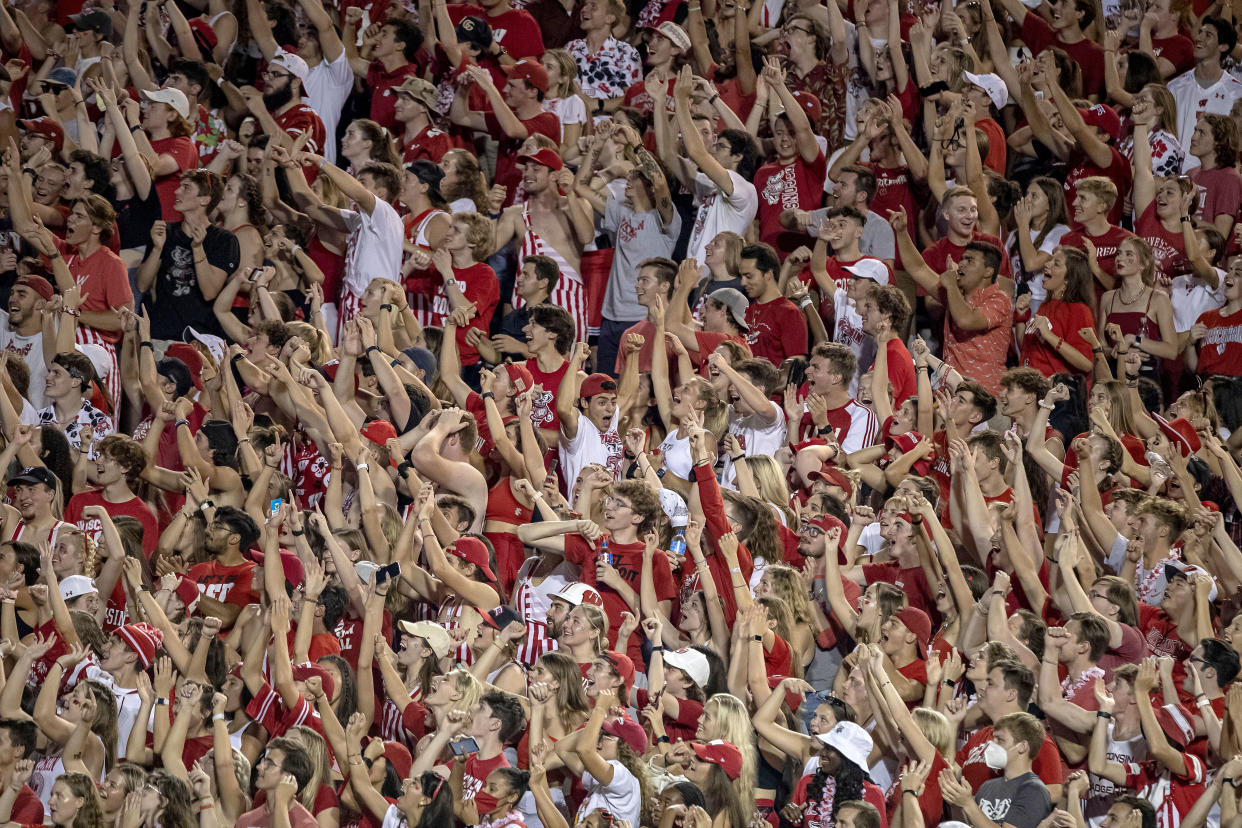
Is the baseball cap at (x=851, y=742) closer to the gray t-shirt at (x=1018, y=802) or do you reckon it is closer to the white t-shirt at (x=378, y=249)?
the gray t-shirt at (x=1018, y=802)

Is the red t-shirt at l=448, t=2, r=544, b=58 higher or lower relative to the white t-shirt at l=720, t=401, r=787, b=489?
higher

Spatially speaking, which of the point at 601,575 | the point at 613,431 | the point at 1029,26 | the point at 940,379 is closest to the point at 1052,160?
the point at 1029,26

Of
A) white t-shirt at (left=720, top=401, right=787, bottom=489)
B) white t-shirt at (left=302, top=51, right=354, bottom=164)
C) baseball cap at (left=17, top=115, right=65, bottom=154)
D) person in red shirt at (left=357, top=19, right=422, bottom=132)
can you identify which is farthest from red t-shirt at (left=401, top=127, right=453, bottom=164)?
white t-shirt at (left=720, top=401, right=787, bottom=489)

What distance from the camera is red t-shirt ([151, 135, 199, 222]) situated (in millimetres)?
11531

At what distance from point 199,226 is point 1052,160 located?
4907 millimetres

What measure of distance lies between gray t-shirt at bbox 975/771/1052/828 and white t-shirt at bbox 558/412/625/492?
2.85 m

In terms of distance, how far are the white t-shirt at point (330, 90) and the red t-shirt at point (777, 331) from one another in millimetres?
2967

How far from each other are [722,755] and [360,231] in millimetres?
4409

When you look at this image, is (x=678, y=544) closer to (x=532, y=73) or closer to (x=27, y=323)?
(x=27, y=323)

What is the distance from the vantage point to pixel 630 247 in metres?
11.2

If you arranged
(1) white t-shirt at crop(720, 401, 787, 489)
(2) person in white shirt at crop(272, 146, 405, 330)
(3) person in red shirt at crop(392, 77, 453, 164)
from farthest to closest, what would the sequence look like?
(3) person in red shirt at crop(392, 77, 453, 164) → (2) person in white shirt at crop(272, 146, 405, 330) → (1) white t-shirt at crop(720, 401, 787, 489)

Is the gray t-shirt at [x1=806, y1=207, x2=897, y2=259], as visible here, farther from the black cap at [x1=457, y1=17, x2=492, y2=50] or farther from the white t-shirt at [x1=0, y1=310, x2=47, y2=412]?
the white t-shirt at [x1=0, y1=310, x2=47, y2=412]

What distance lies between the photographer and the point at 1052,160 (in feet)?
39.9

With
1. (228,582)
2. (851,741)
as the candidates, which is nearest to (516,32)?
(228,582)
